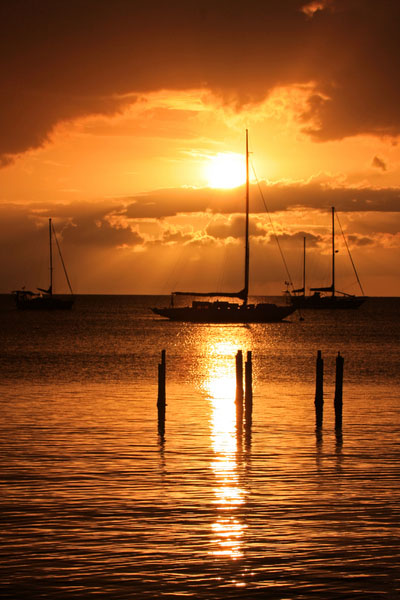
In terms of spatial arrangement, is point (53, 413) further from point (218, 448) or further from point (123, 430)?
point (218, 448)

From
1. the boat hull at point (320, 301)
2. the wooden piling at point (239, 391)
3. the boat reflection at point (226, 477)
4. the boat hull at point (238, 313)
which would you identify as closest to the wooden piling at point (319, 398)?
the wooden piling at point (239, 391)

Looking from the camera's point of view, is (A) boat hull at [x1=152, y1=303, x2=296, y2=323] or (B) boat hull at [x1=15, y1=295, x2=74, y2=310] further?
(B) boat hull at [x1=15, y1=295, x2=74, y2=310]

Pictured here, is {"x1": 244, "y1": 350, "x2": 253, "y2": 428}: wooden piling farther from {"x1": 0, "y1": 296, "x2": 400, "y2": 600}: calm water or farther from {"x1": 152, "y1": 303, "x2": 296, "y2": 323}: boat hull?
{"x1": 152, "y1": 303, "x2": 296, "y2": 323}: boat hull

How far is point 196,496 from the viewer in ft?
61.0

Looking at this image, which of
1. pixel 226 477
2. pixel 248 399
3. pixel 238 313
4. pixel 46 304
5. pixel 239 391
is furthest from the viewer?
pixel 46 304

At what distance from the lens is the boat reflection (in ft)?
50.1

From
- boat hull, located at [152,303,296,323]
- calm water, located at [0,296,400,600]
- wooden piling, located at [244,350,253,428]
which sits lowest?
calm water, located at [0,296,400,600]

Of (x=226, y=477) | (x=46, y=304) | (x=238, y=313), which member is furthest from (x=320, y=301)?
(x=226, y=477)

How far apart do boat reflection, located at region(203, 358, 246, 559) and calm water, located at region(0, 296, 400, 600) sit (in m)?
0.05

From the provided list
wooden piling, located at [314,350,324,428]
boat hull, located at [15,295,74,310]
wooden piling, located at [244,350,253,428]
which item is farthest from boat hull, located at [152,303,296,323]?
wooden piling, located at [244,350,253,428]

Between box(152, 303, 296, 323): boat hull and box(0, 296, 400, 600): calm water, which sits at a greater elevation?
box(152, 303, 296, 323): boat hull

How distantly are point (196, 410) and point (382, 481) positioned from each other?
A: 46.5ft

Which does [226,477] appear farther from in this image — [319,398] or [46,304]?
[46,304]

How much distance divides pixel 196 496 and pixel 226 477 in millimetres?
2144
